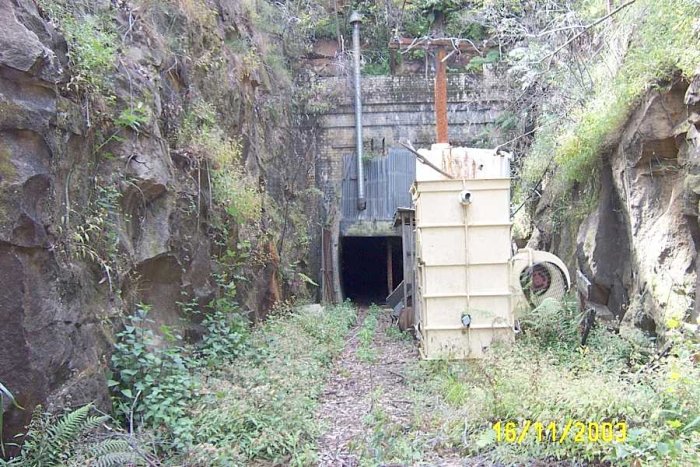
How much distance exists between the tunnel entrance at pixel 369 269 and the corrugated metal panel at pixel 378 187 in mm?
3429

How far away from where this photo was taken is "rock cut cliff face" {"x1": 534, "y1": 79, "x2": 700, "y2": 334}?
19.6 feet

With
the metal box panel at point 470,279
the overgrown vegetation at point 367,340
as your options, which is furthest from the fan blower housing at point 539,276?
the overgrown vegetation at point 367,340

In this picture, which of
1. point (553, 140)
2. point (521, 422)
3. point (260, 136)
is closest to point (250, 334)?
point (521, 422)

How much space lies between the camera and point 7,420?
3590mm

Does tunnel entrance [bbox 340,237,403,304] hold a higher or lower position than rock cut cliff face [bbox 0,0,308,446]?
lower

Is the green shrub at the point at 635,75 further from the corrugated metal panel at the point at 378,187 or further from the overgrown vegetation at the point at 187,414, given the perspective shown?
the corrugated metal panel at the point at 378,187

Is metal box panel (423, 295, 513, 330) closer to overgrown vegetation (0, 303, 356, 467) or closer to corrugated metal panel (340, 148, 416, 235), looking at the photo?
overgrown vegetation (0, 303, 356, 467)

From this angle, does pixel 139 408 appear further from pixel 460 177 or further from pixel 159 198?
pixel 460 177

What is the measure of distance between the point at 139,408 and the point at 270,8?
11632 mm
